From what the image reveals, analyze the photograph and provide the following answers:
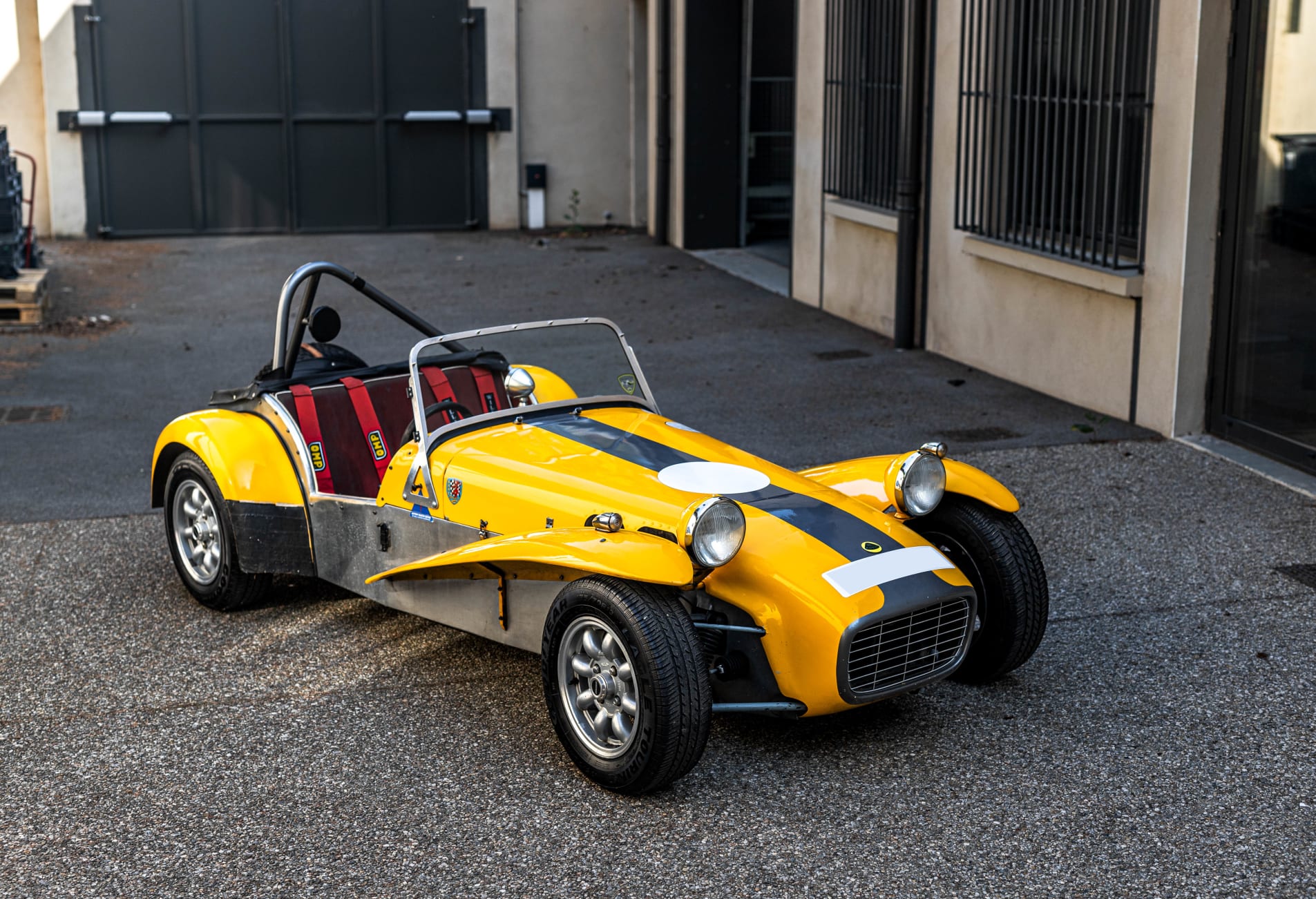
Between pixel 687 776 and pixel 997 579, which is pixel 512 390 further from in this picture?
pixel 997 579

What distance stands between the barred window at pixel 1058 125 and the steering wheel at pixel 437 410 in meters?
4.58

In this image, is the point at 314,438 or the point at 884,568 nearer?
the point at 884,568

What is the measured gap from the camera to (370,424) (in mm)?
5859

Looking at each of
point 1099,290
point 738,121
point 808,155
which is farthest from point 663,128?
point 1099,290

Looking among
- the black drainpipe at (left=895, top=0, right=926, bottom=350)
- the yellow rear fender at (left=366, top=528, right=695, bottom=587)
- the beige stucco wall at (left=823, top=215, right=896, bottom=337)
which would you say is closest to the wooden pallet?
the beige stucco wall at (left=823, top=215, right=896, bottom=337)

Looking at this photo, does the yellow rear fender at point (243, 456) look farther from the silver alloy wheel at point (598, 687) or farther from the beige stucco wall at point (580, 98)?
the beige stucco wall at point (580, 98)

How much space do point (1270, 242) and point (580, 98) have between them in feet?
38.3

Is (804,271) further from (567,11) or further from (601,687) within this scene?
(601,687)

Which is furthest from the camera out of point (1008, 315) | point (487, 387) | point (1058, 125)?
point (1008, 315)

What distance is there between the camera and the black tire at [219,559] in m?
5.73

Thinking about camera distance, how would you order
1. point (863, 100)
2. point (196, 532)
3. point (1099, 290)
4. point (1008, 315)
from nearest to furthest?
point (196, 532), point (1099, 290), point (1008, 315), point (863, 100)

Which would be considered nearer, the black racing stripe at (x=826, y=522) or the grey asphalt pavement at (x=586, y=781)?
the grey asphalt pavement at (x=586, y=781)

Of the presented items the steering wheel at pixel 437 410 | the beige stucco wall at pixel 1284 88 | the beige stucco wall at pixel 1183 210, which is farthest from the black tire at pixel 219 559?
the beige stucco wall at pixel 1284 88

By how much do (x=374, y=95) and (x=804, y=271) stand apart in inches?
270
